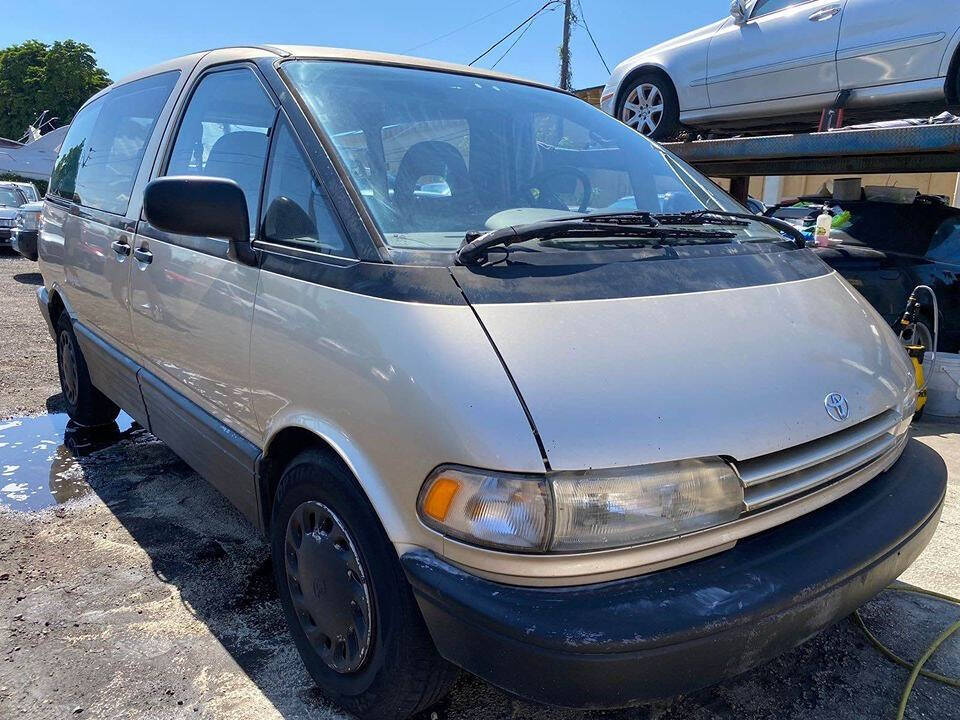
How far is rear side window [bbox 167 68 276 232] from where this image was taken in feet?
8.14

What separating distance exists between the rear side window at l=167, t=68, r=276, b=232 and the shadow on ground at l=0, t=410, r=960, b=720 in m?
1.43

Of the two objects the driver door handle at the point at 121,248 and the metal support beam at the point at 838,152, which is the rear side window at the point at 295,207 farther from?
the metal support beam at the point at 838,152

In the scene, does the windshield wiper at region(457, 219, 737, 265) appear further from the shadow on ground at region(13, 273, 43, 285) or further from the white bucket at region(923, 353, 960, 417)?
the shadow on ground at region(13, 273, 43, 285)

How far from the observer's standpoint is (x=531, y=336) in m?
1.74

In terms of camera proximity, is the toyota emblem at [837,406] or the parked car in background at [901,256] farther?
the parked car in background at [901,256]

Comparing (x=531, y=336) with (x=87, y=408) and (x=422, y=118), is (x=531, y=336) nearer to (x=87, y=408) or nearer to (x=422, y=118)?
(x=422, y=118)

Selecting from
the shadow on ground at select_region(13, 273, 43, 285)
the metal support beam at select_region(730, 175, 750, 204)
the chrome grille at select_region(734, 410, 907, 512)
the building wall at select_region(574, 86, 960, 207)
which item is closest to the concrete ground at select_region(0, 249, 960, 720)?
the chrome grille at select_region(734, 410, 907, 512)

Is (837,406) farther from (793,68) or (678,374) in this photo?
(793,68)

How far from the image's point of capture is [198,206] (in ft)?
7.05

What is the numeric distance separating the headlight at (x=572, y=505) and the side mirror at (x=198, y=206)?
1.08 m

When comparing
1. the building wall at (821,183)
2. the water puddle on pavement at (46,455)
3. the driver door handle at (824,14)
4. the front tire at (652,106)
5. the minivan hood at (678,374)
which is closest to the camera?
the minivan hood at (678,374)

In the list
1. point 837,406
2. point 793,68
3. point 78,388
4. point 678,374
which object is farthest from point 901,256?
point 78,388

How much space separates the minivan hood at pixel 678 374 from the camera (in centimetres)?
162

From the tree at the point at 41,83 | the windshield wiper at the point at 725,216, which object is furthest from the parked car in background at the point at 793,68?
the tree at the point at 41,83
